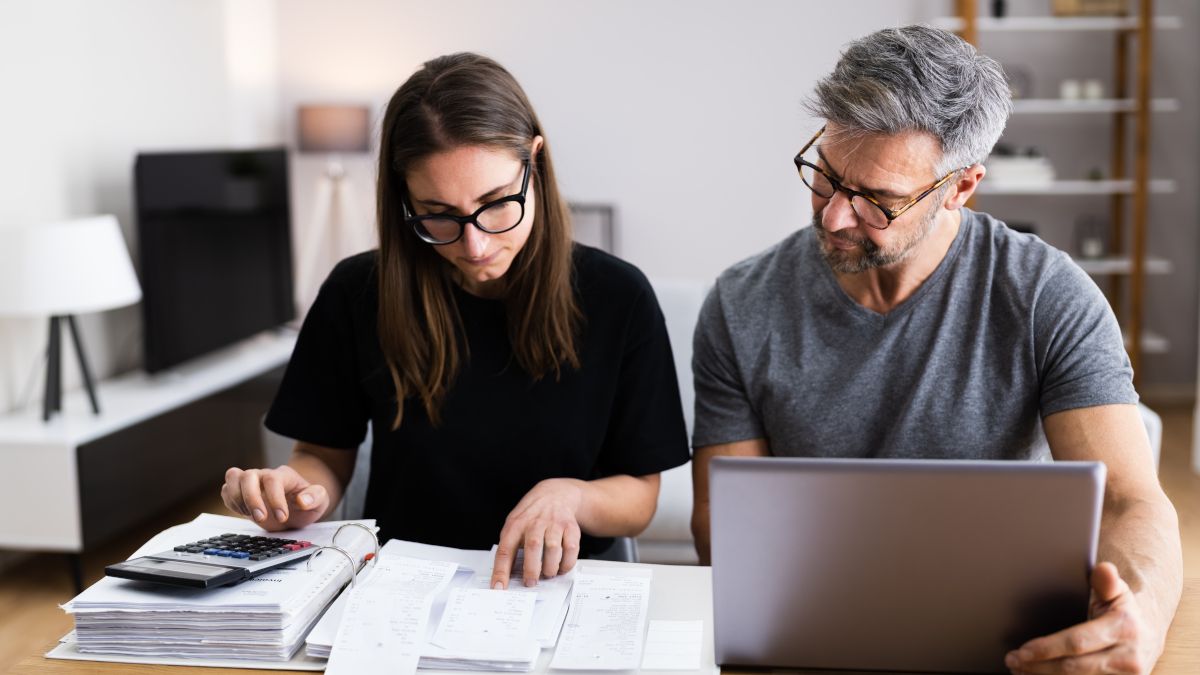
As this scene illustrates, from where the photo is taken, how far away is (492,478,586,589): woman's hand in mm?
1195

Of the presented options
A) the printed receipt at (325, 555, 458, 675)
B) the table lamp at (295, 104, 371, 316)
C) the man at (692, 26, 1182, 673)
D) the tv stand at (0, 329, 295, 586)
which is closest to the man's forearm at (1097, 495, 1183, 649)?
the man at (692, 26, 1182, 673)

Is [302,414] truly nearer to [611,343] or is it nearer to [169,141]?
[611,343]

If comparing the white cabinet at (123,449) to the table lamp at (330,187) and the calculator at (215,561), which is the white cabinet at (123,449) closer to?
the table lamp at (330,187)

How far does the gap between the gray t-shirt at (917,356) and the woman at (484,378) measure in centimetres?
11

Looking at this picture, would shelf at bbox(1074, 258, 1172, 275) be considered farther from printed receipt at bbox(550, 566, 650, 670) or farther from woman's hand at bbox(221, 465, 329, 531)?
woman's hand at bbox(221, 465, 329, 531)

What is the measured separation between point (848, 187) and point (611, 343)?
0.39 meters

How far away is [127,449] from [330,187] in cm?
239

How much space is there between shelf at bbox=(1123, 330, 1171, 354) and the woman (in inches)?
147

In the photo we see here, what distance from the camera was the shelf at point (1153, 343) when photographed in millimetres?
4773

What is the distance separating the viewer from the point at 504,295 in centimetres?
154

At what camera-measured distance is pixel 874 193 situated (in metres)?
1.36

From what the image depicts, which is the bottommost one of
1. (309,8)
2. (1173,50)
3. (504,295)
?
(504,295)

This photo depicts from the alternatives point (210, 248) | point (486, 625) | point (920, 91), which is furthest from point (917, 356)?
point (210, 248)

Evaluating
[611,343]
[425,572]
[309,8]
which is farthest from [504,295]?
[309,8]
